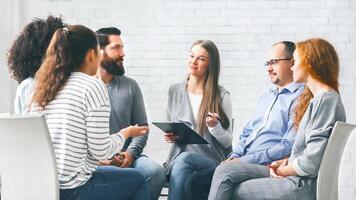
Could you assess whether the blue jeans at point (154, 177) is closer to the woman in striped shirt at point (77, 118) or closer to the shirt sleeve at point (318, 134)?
the woman in striped shirt at point (77, 118)

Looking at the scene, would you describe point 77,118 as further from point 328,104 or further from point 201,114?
point 201,114

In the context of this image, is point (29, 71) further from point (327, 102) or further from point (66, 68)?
point (327, 102)

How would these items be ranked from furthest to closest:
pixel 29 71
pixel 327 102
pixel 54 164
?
pixel 29 71 → pixel 327 102 → pixel 54 164

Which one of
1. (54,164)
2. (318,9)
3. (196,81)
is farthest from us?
(318,9)

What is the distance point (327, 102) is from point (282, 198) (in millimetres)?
455

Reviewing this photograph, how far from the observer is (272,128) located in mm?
3510

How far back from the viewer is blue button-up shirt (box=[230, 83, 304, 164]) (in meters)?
3.40

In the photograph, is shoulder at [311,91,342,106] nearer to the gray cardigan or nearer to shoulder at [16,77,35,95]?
the gray cardigan

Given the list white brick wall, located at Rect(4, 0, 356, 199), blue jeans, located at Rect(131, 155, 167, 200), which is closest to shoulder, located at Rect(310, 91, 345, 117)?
blue jeans, located at Rect(131, 155, 167, 200)

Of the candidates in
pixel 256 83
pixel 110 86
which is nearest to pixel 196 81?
pixel 110 86

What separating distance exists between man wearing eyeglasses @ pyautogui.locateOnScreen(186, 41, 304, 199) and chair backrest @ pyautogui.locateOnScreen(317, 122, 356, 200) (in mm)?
457

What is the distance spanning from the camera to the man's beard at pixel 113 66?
13.3ft

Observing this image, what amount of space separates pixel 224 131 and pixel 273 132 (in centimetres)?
36

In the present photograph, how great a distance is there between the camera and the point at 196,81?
4.03 m
